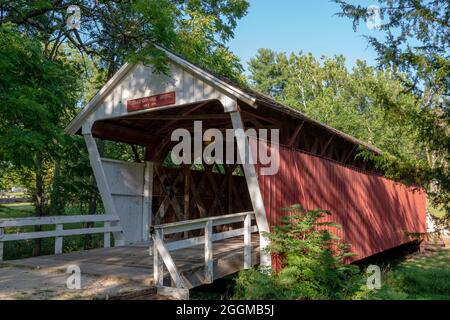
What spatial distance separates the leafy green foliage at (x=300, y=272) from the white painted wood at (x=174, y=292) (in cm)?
108

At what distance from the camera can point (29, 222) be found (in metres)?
8.02

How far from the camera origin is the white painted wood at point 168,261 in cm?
554

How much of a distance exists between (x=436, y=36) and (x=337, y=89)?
3420 cm

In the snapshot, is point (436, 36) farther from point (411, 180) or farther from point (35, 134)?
point (35, 134)

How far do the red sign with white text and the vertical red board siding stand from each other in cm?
210

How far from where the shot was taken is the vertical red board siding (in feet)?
26.1

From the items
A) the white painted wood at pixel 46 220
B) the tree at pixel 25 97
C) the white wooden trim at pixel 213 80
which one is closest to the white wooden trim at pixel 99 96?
the tree at pixel 25 97

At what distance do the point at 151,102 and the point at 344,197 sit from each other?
5.32 meters

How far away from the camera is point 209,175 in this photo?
12680 millimetres

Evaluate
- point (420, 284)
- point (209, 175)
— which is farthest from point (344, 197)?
point (209, 175)

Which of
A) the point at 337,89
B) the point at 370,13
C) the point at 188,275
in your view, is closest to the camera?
the point at 188,275

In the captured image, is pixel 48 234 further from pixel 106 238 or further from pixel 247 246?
pixel 247 246

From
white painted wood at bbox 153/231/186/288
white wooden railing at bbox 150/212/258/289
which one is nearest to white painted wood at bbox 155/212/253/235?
white wooden railing at bbox 150/212/258/289
